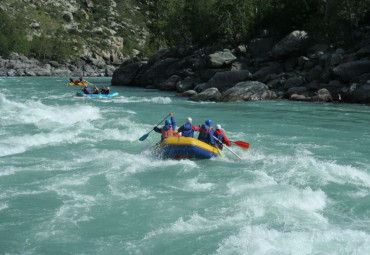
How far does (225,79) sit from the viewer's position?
1260 inches

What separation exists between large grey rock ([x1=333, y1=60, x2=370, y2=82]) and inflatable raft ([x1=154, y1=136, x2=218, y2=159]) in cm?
1858

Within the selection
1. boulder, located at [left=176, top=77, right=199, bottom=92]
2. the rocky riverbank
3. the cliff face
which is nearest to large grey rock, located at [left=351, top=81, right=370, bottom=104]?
the rocky riverbank

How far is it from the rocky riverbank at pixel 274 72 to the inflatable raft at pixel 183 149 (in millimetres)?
16473

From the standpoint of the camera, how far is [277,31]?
38.7 m

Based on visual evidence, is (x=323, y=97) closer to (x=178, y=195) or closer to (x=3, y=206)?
(x=178, y=195)

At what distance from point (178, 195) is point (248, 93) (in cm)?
2027

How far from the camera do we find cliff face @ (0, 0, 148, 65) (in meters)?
96.1

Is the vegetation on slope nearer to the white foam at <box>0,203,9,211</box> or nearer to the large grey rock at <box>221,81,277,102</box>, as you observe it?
the large grey rock at <box>221,81,277,102</box>

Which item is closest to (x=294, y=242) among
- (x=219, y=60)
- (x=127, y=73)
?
(x=219, y=60)

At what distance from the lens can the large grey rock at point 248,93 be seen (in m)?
27.6

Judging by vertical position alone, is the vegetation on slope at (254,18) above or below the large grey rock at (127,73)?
above

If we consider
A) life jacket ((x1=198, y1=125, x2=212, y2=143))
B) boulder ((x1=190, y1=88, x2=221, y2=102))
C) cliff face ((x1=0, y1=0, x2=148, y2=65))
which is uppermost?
cliff face ((x1=0, y1=0, x2=148, y2=65))

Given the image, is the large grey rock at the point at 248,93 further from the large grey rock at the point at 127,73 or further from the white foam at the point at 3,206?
the white foam at the point at 3,206

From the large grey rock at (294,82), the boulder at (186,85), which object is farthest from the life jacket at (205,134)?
the boulder at (186,85)
